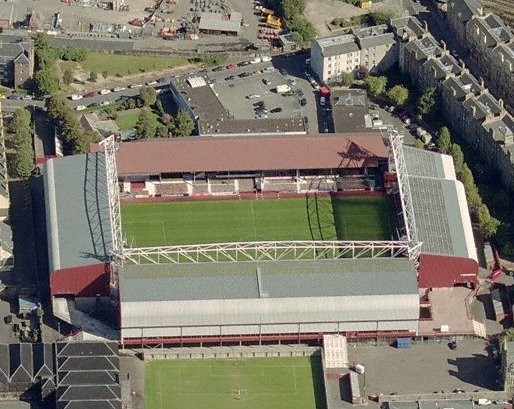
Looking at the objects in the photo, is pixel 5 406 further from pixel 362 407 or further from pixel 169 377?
pixel 362 407

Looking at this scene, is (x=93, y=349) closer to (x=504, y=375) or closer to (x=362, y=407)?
(x=362, y=407)

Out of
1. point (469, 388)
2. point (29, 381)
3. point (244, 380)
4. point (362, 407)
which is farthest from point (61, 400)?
point (469, 388)

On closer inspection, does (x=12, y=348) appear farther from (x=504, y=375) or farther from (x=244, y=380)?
(x=504, y=375)

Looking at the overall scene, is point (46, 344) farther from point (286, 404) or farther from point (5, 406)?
point (286, 404)

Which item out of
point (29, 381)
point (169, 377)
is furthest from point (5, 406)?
point (169, 377)

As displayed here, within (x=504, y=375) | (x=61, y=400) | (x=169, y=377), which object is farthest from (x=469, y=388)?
(x=61, y=400)

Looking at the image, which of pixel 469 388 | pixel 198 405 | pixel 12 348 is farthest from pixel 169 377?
pixel 469 388
